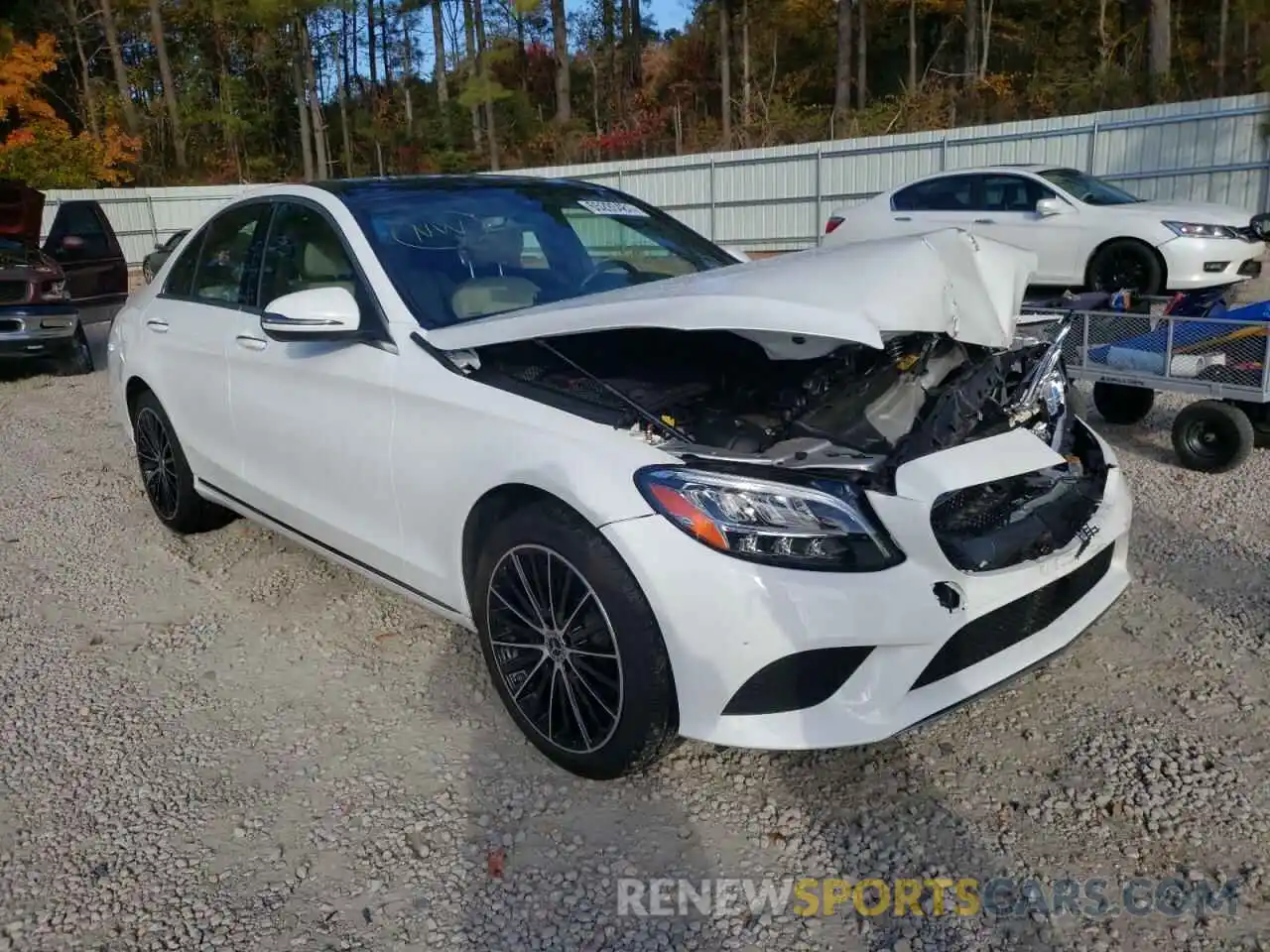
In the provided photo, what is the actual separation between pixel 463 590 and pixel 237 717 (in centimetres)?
95

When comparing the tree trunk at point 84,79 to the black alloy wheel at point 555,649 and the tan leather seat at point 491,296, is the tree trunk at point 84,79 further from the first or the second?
the black alloy wheel at point 555,649

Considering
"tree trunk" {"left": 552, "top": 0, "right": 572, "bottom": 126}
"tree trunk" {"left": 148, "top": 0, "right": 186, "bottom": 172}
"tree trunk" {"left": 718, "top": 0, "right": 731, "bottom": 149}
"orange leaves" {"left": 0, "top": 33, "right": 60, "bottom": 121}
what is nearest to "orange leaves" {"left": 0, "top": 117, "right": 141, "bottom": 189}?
"orange leaves" {"left": 0, "top": 33, "right": 60, "bottom": 121}

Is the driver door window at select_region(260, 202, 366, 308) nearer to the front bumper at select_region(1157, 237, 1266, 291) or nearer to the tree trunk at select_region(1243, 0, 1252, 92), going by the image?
the front bumper at select_region(1157, 237, 1266, 291)

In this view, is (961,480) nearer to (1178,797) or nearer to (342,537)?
(1178,797)

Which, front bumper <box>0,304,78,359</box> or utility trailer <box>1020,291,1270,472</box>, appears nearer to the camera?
utility trailer <box>1020,291,1270,472</box>

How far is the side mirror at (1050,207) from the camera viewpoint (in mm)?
11297

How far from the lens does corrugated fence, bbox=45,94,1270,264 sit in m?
16.5

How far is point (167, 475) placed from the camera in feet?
16.5

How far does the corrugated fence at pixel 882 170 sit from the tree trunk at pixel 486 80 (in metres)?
11.6

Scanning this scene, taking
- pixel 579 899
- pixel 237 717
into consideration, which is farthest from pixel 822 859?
pixel 237 717

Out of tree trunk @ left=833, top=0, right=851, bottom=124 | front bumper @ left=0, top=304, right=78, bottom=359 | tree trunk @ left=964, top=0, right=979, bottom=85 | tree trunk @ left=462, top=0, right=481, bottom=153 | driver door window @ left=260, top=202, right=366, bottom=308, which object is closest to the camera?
driver door window @ left=260, top=202, right=366, bottom=308

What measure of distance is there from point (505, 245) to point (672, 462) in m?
1.56

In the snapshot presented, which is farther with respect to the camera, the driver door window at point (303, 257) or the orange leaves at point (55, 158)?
the orange leaves at point (55, 158)

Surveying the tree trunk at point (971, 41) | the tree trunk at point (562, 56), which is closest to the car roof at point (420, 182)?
the tree trunk at point (971, 41)
